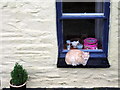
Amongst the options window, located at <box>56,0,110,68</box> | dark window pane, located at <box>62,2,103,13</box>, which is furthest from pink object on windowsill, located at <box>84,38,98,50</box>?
dark window pane, located at <box>62,2,103,13</box>

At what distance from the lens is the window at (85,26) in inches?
169

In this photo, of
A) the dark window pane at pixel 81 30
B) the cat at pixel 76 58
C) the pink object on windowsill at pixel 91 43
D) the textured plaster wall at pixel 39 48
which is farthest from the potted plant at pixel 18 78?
the pink object on windowsill at pixel 91 43

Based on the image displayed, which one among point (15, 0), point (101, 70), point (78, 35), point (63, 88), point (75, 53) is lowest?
point (63, 88)

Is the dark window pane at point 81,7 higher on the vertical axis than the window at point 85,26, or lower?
higher

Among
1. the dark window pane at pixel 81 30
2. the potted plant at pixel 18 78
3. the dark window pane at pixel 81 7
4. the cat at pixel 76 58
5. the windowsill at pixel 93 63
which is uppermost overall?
the dark window pane at pixel 81 7

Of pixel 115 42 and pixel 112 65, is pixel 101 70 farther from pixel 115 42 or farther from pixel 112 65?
pixel 115 42

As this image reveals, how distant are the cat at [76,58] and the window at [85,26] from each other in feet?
0.26

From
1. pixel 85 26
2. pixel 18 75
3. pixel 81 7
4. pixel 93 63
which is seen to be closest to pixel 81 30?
pixel 85 26

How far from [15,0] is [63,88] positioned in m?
1.65

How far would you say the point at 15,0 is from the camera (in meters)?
4.18

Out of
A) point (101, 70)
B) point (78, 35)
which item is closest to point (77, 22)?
point (78, 35)

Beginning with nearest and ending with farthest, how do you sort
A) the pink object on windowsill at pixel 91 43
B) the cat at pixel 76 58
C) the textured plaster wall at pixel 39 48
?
the textured plaster wall at pixel 39 48 < the cat at pixel 76 58 < the pink object on windowsill at pixel 91 43

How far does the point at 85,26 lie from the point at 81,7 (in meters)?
0.32

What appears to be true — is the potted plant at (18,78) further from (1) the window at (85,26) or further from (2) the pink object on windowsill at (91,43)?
(2) the pink object on windowsill at (91,43)
